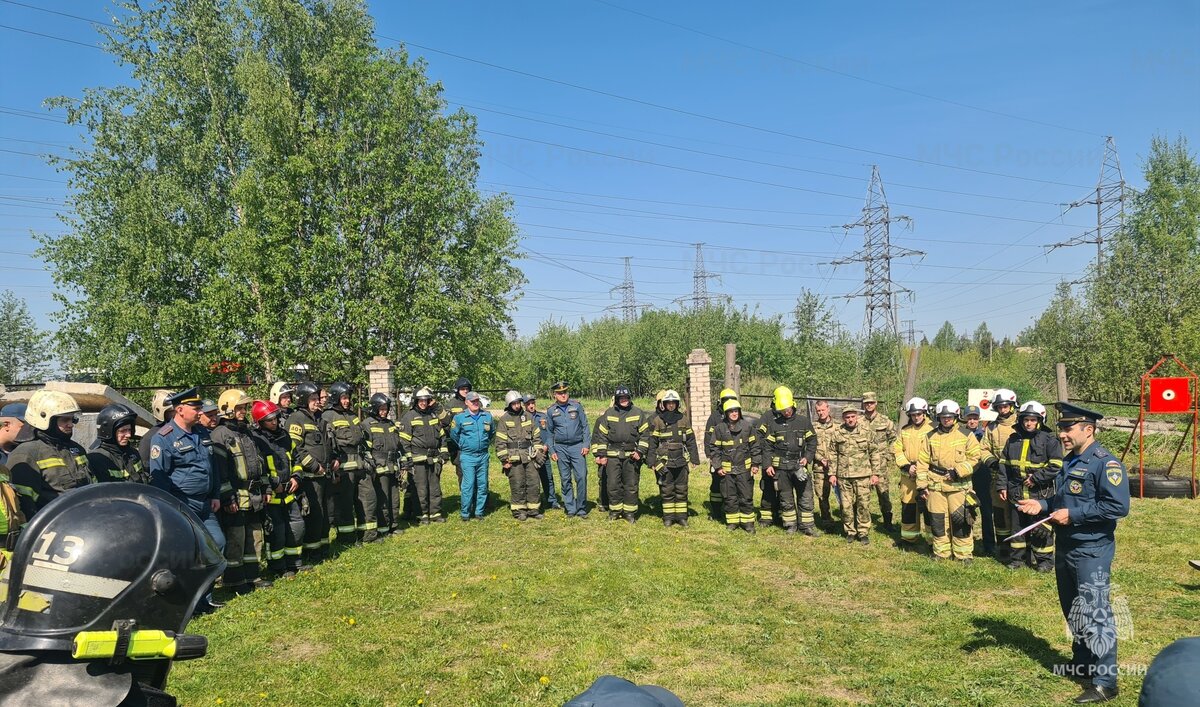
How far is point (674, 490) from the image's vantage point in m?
10.7

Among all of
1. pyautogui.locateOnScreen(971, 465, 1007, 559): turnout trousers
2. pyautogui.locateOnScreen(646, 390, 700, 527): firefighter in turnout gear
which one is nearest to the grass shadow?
pyautogui.locateOnScreen(971, 465, 1007, 559): turnout trousers

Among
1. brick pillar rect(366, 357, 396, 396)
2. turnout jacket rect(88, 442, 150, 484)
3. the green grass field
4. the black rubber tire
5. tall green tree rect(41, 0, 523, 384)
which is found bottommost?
the green grass field

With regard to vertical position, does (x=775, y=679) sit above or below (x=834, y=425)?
below

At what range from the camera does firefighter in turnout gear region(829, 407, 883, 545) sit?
31.0 ft

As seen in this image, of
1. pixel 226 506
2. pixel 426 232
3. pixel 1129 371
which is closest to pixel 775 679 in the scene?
pixel 226 506

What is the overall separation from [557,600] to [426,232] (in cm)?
1885

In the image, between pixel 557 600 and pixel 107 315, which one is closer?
pixel 557 600

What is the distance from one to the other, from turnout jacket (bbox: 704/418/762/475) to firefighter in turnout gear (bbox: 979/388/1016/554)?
10.1ft

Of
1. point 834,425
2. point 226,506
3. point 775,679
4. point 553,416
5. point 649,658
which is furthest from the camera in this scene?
point 553,416

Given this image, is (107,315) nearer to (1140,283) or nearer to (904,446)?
(904,446)

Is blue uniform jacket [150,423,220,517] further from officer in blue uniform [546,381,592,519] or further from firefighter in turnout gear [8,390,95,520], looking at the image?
officer in blue uniform [546,381,592,519]

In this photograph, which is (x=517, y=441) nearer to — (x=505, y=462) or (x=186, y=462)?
(x=505, y=462)

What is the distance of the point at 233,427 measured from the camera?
7578mm

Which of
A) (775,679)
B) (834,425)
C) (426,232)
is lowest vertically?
(775,679)
